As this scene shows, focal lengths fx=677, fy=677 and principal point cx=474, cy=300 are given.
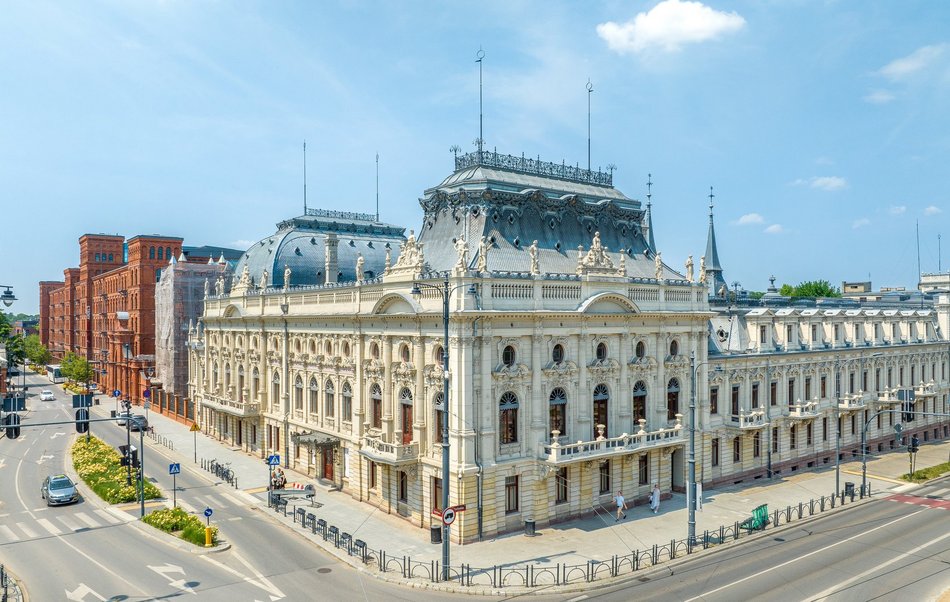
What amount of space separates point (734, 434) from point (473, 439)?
23.2 meters

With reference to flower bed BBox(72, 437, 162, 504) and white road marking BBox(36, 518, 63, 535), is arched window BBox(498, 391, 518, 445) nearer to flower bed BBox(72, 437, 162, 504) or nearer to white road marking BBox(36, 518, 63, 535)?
flower bed BBox(72, 437, 162, 504)

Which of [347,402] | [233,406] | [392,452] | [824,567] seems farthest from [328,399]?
[824,567]

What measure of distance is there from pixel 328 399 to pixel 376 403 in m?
6.64

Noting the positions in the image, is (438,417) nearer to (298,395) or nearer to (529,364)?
(529,364)

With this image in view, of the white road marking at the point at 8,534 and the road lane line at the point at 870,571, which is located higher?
the white road marking at the point at 8,534

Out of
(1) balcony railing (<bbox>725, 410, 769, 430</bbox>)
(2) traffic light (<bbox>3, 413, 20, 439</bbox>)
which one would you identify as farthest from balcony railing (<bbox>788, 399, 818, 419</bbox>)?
(2) traffic light (<bbox>3, 413, 20, 439</bbox>)

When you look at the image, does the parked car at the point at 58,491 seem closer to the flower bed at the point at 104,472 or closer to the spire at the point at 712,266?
the flower bed at the point at 104,472

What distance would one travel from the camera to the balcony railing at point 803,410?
52.8m

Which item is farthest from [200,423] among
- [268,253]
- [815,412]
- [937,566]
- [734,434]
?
[937,566]

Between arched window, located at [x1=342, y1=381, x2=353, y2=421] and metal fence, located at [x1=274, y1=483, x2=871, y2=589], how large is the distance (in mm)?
9529

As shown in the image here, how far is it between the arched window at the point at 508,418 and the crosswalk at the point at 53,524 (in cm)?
2300

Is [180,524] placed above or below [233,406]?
below

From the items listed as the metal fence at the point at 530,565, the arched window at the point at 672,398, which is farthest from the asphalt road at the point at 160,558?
the arched window at the point at 672,398

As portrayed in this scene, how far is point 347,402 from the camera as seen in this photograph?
4716 centimetres
